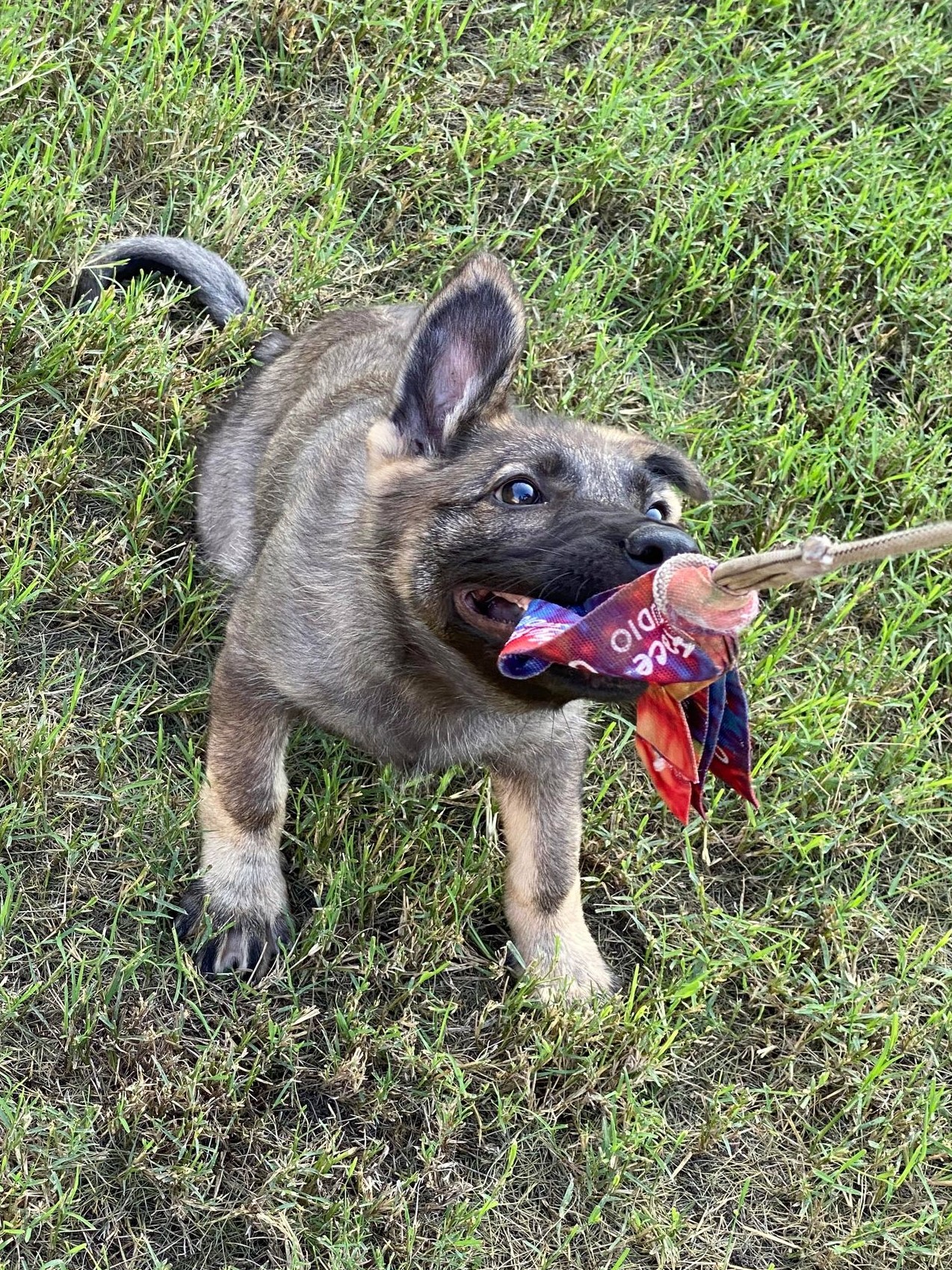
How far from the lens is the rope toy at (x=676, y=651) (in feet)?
8.99

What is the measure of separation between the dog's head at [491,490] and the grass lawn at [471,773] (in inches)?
34.2

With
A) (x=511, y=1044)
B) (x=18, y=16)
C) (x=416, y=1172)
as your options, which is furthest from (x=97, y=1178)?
(x=18, y=16)

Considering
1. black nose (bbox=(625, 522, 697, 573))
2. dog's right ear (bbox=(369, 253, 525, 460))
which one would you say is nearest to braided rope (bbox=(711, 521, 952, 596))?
black nose (bbox=(625, 522, 697, 573))

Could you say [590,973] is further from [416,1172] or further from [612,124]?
[612,124]

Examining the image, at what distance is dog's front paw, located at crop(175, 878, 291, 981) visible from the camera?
148 inches

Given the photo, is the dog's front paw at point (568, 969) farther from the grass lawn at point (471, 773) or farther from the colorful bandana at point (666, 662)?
the colorful bandana at point (666, 662)

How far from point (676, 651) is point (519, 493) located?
737 millimetres

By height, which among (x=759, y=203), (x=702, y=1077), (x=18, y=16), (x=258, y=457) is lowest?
(x=702, y=1077)

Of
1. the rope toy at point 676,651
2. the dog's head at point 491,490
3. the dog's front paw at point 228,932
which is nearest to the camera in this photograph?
the rope toy at point 676,651

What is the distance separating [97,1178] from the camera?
338 cm

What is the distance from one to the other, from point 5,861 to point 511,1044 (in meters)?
1.40

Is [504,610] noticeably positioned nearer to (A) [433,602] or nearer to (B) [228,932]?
(A) [433,602]

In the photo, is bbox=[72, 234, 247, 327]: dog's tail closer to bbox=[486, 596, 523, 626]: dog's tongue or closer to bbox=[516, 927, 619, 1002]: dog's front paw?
bbox=[486, 596, 523, 626]: dog's tongue

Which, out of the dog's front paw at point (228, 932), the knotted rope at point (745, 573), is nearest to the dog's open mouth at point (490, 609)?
the knotted rope at point (745, 573)
